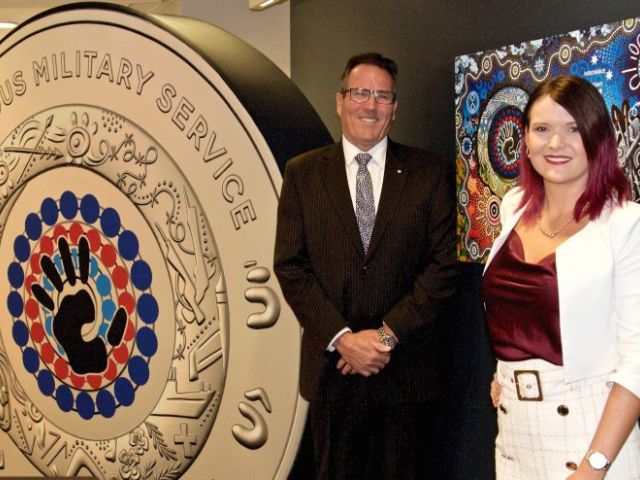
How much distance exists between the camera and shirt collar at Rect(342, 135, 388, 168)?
293 cm

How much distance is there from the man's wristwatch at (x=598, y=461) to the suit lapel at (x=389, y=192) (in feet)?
3.56

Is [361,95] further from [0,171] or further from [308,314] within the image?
[0,171]

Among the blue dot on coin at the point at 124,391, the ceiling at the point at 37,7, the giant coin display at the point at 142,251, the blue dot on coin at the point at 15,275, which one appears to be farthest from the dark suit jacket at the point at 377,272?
the ceiling at the point at 37,7

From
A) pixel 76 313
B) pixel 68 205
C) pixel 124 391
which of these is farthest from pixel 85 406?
pixel 68 205

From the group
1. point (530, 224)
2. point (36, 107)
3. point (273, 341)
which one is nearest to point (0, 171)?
point (36, 107)

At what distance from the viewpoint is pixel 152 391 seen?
385 centimetres

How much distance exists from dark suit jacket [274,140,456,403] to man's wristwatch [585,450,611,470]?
93 cm

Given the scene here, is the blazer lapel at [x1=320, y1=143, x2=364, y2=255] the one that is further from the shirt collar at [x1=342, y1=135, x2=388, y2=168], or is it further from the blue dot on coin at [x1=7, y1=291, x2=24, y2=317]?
the blue dot on coin at [x1=7, y1=291, x2=24, y2=317]

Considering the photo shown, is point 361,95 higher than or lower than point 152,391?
higher

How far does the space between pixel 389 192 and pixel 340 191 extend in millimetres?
149

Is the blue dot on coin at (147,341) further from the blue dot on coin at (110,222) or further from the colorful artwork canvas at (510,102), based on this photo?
the colorful artwork canvas at (510,102)

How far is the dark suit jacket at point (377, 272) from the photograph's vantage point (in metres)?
2.79

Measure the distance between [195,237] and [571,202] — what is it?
192 cm

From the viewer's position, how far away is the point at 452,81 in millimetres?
3152
